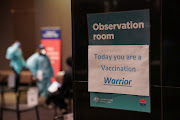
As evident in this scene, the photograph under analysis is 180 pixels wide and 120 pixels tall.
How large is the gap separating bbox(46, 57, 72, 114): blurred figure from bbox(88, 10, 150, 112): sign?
3180 millimetres

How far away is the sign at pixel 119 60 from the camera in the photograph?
77.3 inches

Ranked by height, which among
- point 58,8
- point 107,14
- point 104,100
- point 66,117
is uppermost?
point 58,8

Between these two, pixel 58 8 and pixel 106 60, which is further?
pixel 58 8

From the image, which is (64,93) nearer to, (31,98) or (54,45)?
(31,98)

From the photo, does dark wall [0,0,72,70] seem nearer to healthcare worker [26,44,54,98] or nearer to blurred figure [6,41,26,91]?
blurred figure [6,41,26,91]

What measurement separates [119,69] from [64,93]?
3.56m

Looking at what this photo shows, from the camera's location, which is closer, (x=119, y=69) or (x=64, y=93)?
Result: (x=119, y=69)

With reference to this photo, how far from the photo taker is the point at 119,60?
2043mm

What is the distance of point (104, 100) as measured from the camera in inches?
83.5

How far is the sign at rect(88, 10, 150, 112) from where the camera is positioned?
196cm

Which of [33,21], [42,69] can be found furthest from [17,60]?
[33,21]
